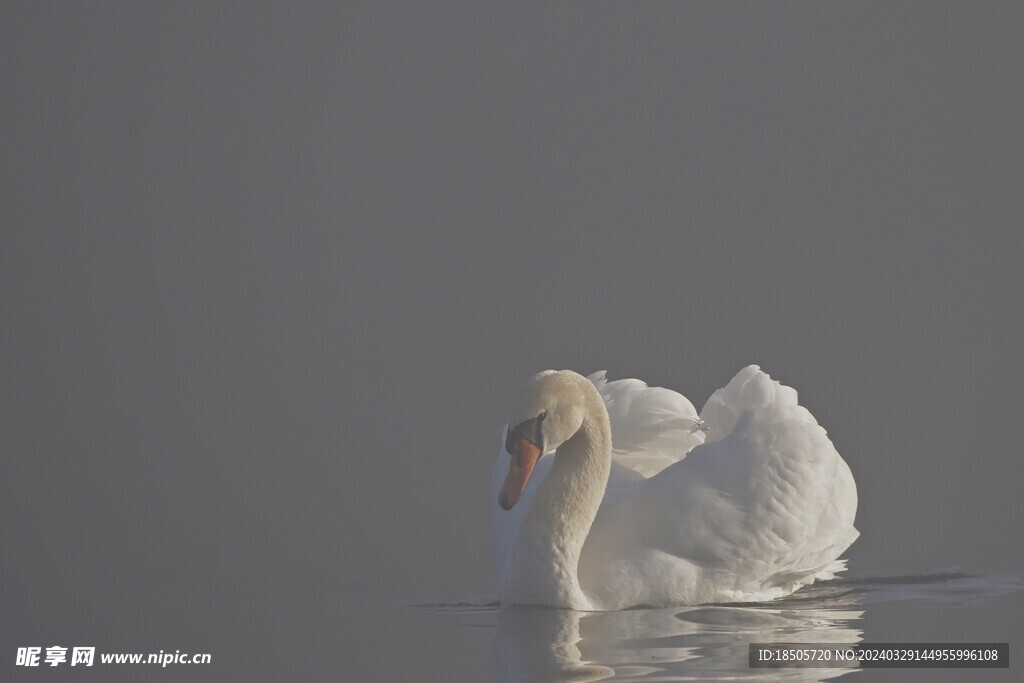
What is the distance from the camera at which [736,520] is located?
36.9ft

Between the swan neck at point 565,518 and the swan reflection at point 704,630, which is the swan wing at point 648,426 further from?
the swan reflection at point 704,630

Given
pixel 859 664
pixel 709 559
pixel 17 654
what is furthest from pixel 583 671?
pixel 17 654

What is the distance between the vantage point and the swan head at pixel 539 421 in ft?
35.0

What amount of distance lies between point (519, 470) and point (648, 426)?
1.78 m

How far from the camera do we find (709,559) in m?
11.1

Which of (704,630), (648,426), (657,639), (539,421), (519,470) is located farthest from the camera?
(648,426)

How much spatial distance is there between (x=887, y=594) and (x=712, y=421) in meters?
1.58

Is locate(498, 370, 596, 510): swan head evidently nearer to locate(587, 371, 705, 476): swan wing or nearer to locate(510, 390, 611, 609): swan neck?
locate(510, 390, 611, 609): swan neck

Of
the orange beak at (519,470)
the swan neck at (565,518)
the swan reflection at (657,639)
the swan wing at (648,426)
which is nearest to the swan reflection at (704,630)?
the swan reflection at (657,639)

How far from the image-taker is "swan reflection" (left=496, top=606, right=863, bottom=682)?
29.7ft

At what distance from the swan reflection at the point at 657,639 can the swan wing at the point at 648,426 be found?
153 cm

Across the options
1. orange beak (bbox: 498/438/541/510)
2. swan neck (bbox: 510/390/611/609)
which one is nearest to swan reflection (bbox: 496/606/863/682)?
swan neck (bbox: 510/390/611/609)

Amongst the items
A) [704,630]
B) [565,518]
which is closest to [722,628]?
[704,630]

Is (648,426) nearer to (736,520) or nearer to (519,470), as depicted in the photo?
(736,520)
